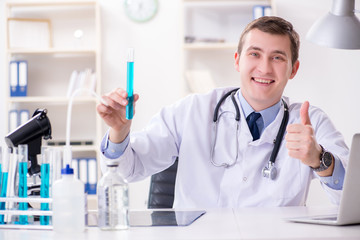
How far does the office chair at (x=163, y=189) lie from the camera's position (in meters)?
2.28

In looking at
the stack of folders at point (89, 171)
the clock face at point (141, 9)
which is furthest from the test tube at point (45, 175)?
the clock face at point (141, 9)

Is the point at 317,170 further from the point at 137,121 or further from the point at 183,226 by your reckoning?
the point at 137,121

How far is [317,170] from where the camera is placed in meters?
1.82

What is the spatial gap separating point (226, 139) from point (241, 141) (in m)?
0.06

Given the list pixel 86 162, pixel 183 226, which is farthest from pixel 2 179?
pixel 86 162

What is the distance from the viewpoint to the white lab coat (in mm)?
2002

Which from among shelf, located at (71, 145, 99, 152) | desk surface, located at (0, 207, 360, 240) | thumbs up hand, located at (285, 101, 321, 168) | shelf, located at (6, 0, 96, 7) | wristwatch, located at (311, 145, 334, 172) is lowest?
shelf, located at (71, 145, 99, 152)

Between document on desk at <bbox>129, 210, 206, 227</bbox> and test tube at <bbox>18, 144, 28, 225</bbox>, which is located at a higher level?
test tube at <bbox>18, 144, 28, 225</bbox>

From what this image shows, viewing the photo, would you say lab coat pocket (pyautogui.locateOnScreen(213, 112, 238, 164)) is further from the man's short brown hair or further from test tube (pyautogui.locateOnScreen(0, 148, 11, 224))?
test tube (pyautogui.locateOnScreen(0, 148, 11, 224))

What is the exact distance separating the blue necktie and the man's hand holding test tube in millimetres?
517

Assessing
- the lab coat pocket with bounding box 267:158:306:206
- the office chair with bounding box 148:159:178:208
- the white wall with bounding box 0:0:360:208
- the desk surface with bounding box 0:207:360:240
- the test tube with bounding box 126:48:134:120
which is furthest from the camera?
the white wall with bounding box 0:0:360:208

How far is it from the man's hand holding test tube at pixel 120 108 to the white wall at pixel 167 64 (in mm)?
2597

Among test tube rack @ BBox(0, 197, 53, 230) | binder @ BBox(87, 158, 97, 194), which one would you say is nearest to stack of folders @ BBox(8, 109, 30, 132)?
binder @ BBox(87, 158, 97, 194)

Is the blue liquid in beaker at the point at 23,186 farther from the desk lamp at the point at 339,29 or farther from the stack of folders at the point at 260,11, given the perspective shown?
the stack of folders at the point at 260,11
